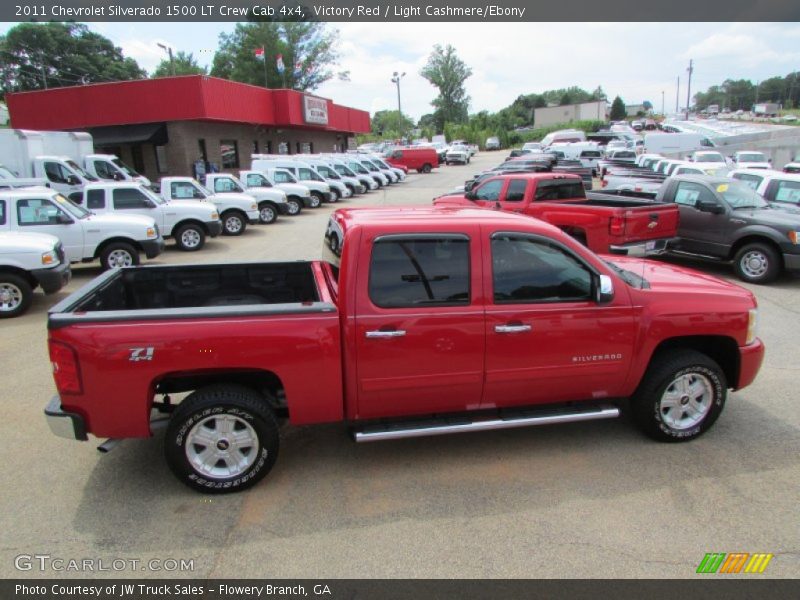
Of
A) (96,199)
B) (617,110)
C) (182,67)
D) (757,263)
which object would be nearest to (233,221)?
(96,199)

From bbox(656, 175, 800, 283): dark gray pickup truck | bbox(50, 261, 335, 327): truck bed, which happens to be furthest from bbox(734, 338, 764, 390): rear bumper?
bbox(656, 175, 800, 283): dark gray pickup truck

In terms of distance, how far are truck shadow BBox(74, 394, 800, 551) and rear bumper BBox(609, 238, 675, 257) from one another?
4.87 meters

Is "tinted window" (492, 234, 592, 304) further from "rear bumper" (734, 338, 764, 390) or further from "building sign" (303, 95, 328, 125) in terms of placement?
"building sign" (303, 95, 328, 125)

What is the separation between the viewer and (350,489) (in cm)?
379

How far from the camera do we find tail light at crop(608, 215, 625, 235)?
9.06 metres

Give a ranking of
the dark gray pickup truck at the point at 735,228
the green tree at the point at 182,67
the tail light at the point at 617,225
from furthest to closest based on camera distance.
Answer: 1. the green tree at the point at 182,67
2. the dark gray pickup truck at the point at 735,228
3. the tail light at the point at 617,225

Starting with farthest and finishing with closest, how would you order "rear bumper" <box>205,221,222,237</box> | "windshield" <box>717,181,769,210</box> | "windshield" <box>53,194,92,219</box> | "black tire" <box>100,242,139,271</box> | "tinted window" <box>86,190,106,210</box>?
"rear bumper" <box>205,221,222,237</box> → "tinted window" <box>86,190,106,210</box> → "black tire" <box>100,242,139,271</box> → "windshield" <box>53,194,92,219</box> → "windshield" <box>717,181,769,210</box>

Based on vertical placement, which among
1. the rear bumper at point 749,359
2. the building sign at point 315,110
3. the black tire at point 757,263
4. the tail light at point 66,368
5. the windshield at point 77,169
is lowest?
the black tire at point 757,263

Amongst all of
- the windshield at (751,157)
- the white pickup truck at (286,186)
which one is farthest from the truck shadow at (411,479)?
the windshield at (751,157)

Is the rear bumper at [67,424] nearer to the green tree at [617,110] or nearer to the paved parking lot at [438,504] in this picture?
the paved parking lot at [438,504]

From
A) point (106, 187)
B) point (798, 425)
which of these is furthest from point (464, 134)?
point (798, 425)

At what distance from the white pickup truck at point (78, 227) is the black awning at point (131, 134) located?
17.4m

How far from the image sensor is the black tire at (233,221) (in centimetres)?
1675

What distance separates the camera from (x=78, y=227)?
35.5 feet
